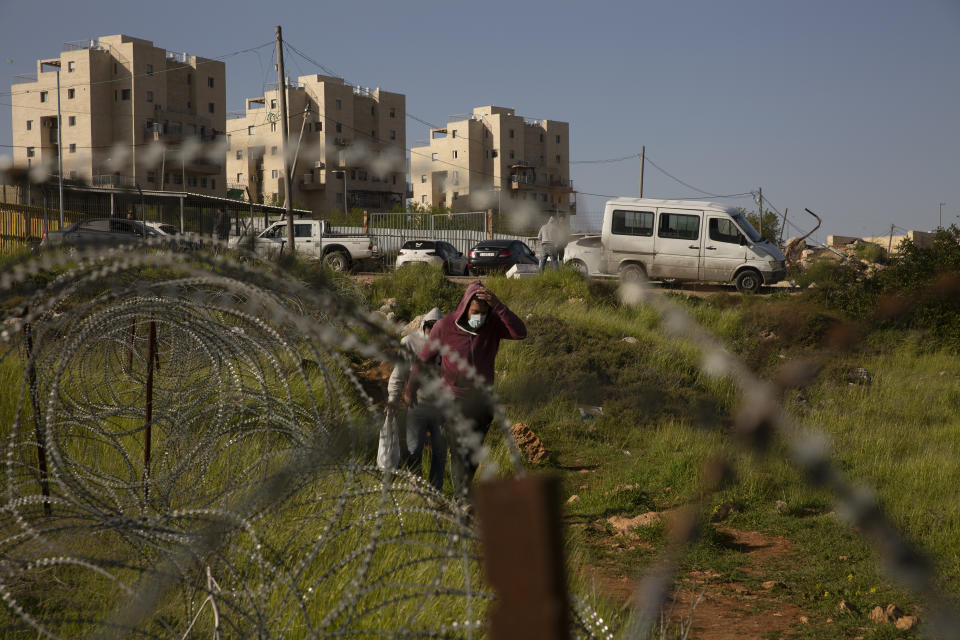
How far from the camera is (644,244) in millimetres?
17203

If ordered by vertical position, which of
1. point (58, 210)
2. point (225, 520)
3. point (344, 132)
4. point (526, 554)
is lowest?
point (225, 520)

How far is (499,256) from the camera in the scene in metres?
26.6

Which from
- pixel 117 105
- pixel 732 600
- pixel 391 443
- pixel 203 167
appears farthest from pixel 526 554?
pixel 117 105

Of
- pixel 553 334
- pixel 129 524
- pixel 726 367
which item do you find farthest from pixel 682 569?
pixel 553 334

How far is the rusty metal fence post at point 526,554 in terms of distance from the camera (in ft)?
2.65

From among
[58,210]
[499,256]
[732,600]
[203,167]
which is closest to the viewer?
[732,600]

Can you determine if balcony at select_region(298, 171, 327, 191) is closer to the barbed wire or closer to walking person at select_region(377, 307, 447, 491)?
walking person at select_region(377, 307, 447, 491)

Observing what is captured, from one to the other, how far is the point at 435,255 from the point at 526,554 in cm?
2575

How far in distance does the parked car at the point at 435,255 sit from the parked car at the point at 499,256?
496mm

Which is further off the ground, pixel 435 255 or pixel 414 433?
pixel 435 255

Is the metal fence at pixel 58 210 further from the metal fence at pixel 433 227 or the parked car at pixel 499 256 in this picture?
the metal fence at pixel 433 227

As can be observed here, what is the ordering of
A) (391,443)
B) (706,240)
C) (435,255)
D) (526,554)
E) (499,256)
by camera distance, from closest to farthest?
(526,554) → (391,443) → (706,240) → (435,255) → (499,256)

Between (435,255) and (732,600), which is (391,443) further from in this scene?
(435,255)

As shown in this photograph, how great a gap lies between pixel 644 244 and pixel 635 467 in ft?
29.6
